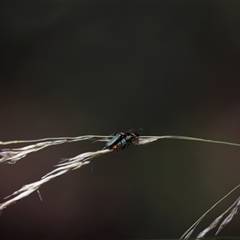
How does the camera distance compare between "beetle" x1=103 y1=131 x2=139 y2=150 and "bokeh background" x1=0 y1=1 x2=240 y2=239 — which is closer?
"beetle" x1=103 y1=131 x2=139 y2=150

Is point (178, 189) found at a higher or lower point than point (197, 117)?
lower

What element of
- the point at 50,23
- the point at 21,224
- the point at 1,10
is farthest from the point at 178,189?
the point at 1,10

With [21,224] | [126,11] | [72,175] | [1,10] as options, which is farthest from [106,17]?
[21,224]

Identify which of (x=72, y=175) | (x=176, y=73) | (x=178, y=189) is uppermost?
(x=176, y=73)

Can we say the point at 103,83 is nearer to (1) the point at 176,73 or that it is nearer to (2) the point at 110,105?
(2) the point at 110,105
